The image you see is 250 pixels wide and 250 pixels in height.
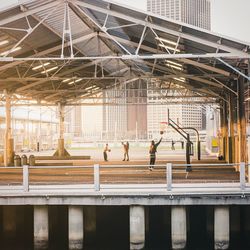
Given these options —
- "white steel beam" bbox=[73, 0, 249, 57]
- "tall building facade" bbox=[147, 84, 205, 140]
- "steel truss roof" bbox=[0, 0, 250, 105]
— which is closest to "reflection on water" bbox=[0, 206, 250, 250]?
"steel truss roof" bbox=[0, 0, 250, 105]

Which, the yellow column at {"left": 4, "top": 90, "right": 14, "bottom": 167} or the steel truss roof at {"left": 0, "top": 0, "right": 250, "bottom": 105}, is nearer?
the steel truss roof at {"left": 0, "top": 0, "right": 250, "bottom": 105}

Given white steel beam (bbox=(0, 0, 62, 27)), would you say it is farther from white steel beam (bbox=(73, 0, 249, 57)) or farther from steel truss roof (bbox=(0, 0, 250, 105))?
white steel beam (bbox=(73, 0, 249, 57))

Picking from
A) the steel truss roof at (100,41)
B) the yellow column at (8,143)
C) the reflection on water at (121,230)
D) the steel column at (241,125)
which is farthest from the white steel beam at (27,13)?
the yellow column at (8,143)

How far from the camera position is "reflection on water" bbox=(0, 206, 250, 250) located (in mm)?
16828

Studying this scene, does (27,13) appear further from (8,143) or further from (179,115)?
(179,115)

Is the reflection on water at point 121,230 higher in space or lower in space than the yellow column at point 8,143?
lower

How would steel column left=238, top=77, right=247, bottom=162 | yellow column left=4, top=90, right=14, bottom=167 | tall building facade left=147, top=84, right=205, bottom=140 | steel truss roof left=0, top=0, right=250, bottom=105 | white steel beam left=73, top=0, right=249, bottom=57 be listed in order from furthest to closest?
tall building facade left=147, top=84, right=205, bottom=140 → yellow column left=4, top=90, right=14, bottom=167 → steel column left=238, top=77, right=247, bottom=162 → white steel beam left=73, top=0, right=249, bottom=57 → steel truss roof left=0, top=0, right=250, bottom=105

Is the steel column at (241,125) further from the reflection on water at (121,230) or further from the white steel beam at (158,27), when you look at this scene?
the white steel beam at (158,27)

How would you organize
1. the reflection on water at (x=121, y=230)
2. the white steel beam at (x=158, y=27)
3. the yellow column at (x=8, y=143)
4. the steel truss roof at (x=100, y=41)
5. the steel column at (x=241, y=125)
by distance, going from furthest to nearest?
the yellow column at (x=8, y=143) < the steel column at (x=241, y=125) < the white steel beam at (x=158, y=27) < the steel truss roof at (x=100, y=41) < the reflection on water at (x=121, y=230)

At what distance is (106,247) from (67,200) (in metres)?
3.11

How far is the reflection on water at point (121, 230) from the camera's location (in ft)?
55.2

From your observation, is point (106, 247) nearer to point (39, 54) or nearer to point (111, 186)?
point (111, 186)

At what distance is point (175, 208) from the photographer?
48.6 ft

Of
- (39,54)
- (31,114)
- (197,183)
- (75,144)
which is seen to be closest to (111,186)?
(197,183)
